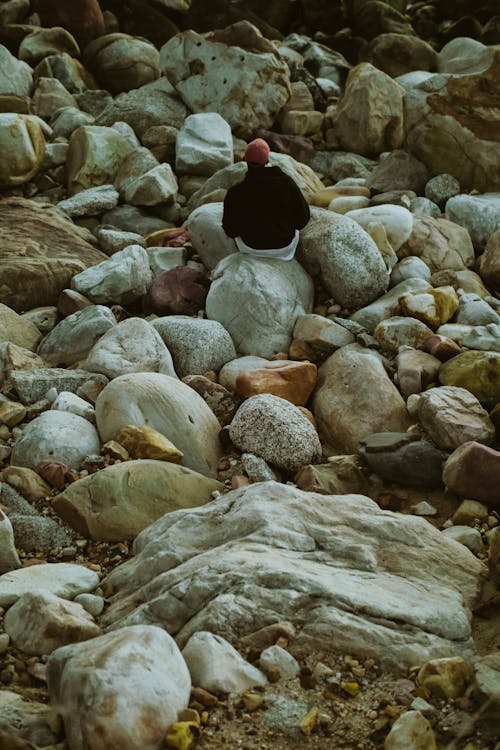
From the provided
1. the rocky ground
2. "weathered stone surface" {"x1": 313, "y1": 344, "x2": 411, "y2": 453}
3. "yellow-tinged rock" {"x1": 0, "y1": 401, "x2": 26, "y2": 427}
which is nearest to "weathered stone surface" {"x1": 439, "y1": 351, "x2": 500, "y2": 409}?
the rocky ground

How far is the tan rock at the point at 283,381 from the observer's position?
6535 millimetres

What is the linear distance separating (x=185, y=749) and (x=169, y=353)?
159 inches

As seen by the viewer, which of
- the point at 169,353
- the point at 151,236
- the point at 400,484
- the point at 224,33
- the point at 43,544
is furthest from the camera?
the point at 224,33

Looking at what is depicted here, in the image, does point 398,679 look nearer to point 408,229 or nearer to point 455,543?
point 455,543

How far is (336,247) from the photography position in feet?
25.3

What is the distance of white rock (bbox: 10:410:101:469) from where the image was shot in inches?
228

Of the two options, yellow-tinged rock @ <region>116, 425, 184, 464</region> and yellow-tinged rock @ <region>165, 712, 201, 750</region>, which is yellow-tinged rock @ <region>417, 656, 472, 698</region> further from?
yellow-tinged rock @ <region>116, 425, 184, 464</region>

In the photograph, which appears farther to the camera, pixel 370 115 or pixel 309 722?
pixel 370 115

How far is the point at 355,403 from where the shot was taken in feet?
21.4

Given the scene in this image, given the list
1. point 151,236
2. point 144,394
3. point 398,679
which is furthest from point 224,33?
point 398,679

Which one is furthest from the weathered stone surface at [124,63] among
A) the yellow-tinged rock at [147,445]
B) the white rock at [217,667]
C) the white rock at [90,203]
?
the white rock at [217,667]

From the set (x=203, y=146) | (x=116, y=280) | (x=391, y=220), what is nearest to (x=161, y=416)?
(x=116, y=280)

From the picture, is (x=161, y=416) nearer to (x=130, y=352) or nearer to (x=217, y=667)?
(x=130, y=352)

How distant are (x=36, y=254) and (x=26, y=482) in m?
3.18
